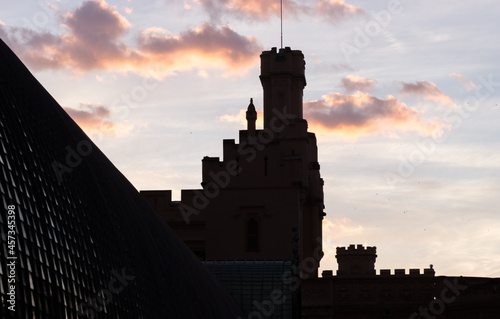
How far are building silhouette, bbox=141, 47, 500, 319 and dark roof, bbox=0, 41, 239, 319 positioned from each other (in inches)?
1461

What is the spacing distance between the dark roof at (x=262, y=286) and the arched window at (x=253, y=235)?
12.5 meters

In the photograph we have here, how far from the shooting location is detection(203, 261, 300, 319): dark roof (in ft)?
170

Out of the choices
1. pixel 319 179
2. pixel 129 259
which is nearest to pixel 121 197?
pixel 129 259

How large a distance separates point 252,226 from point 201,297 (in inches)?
1366

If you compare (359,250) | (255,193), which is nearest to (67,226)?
(255,193)

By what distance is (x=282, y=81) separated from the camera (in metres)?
70.9

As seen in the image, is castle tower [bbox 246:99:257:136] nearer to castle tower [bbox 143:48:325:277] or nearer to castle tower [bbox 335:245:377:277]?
castle tower [bbox 143:48:325:277]

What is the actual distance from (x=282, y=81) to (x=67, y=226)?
51.0 m

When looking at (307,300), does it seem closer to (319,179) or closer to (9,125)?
(319,179)

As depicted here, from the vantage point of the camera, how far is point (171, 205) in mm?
68625

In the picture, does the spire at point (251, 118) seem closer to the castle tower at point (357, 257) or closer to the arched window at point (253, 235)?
the arched window at point (253, 235)

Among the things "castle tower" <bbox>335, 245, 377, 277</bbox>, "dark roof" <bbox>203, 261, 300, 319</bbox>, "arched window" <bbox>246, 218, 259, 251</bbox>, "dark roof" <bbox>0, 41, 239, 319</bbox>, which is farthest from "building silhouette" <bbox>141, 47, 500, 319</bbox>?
"dark roof" <bbox>0, 41, 239, 319</bbox>

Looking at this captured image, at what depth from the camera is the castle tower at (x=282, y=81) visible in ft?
232

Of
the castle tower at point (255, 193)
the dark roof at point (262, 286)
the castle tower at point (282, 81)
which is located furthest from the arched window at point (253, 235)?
the dark roof at point (262, 286)
